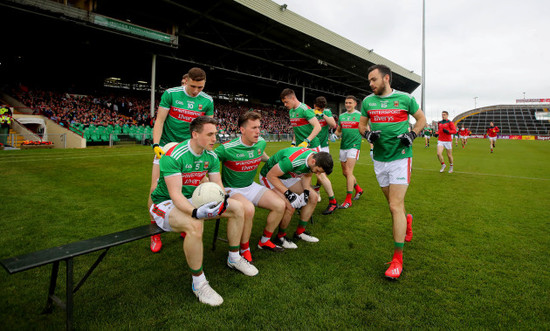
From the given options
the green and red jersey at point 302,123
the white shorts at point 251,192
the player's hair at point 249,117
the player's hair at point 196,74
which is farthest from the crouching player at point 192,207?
the green and red jersey at point 302,123

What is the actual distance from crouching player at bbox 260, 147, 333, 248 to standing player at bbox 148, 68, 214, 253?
131 cm

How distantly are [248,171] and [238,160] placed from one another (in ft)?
0.73

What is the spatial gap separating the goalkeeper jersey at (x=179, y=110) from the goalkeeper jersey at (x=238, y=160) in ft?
2.66

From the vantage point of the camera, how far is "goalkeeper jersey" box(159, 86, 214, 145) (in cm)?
399

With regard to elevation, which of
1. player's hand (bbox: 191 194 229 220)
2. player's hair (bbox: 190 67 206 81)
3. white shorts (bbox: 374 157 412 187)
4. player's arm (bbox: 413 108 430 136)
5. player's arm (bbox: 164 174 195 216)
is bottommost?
player's hand (bbox: 191 194 229 220)

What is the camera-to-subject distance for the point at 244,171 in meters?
3.80

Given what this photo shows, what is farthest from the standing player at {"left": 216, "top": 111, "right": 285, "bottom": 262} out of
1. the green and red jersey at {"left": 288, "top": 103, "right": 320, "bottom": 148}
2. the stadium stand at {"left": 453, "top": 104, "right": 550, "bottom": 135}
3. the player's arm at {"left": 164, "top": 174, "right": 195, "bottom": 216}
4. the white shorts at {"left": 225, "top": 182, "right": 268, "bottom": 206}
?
the stadium stand at {"left": 453, "top": 104, "right": 550, "bottom": 135}

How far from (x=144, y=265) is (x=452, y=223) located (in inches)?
187

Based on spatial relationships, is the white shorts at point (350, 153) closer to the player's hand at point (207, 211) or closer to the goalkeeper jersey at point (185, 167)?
the goalkeeper jersey at point (185, 167)

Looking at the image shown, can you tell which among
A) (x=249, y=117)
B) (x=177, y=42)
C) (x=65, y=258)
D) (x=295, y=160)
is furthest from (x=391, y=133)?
(x=177, y=42)

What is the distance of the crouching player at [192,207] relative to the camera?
8.48ft

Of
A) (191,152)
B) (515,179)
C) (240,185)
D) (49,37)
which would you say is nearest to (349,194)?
(240,185)

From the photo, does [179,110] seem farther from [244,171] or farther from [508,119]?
[508,119]

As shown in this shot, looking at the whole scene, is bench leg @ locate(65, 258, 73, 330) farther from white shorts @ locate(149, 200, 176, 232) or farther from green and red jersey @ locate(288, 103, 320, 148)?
green and red jersey @ locate(288, 103, 320, 148)
